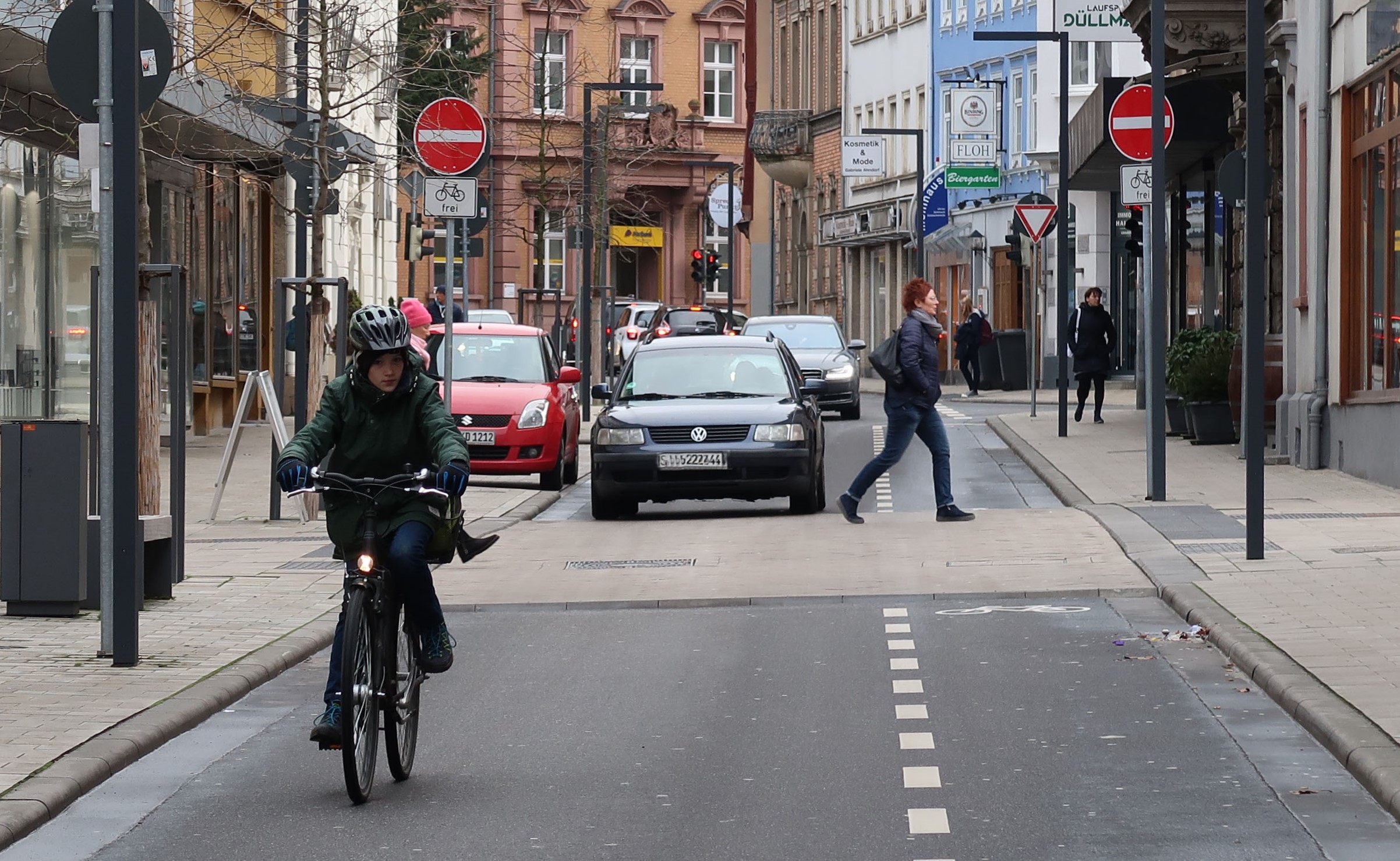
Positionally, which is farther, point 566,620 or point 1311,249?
point 1311,249

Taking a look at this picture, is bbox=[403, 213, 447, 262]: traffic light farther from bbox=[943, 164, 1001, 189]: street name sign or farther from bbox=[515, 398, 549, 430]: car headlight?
bbox=[515, 398, 549, 430]: car headlight

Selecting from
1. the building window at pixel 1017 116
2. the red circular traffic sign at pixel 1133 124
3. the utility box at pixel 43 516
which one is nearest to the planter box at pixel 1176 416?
the red circular traffic sign at pixel 1133 124

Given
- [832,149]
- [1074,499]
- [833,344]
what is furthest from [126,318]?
[832,149]

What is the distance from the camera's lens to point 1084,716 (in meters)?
9.88

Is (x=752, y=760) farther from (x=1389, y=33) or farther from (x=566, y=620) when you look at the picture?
(x=1389, y=33)

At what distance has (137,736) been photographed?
30.2ft

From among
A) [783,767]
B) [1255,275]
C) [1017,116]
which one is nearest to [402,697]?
[783,767]

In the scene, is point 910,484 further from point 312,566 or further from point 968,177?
point 968,177

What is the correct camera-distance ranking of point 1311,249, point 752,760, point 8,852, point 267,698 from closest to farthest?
point 8,852 < point 752,760 < point 267,698 < point 1311,249

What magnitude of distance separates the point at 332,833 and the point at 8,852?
921 mm

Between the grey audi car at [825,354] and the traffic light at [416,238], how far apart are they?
767cm

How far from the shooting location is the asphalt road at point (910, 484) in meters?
22.0

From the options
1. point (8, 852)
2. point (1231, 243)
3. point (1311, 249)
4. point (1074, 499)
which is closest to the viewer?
point (8, 852)

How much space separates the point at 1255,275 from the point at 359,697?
8.52 meters
